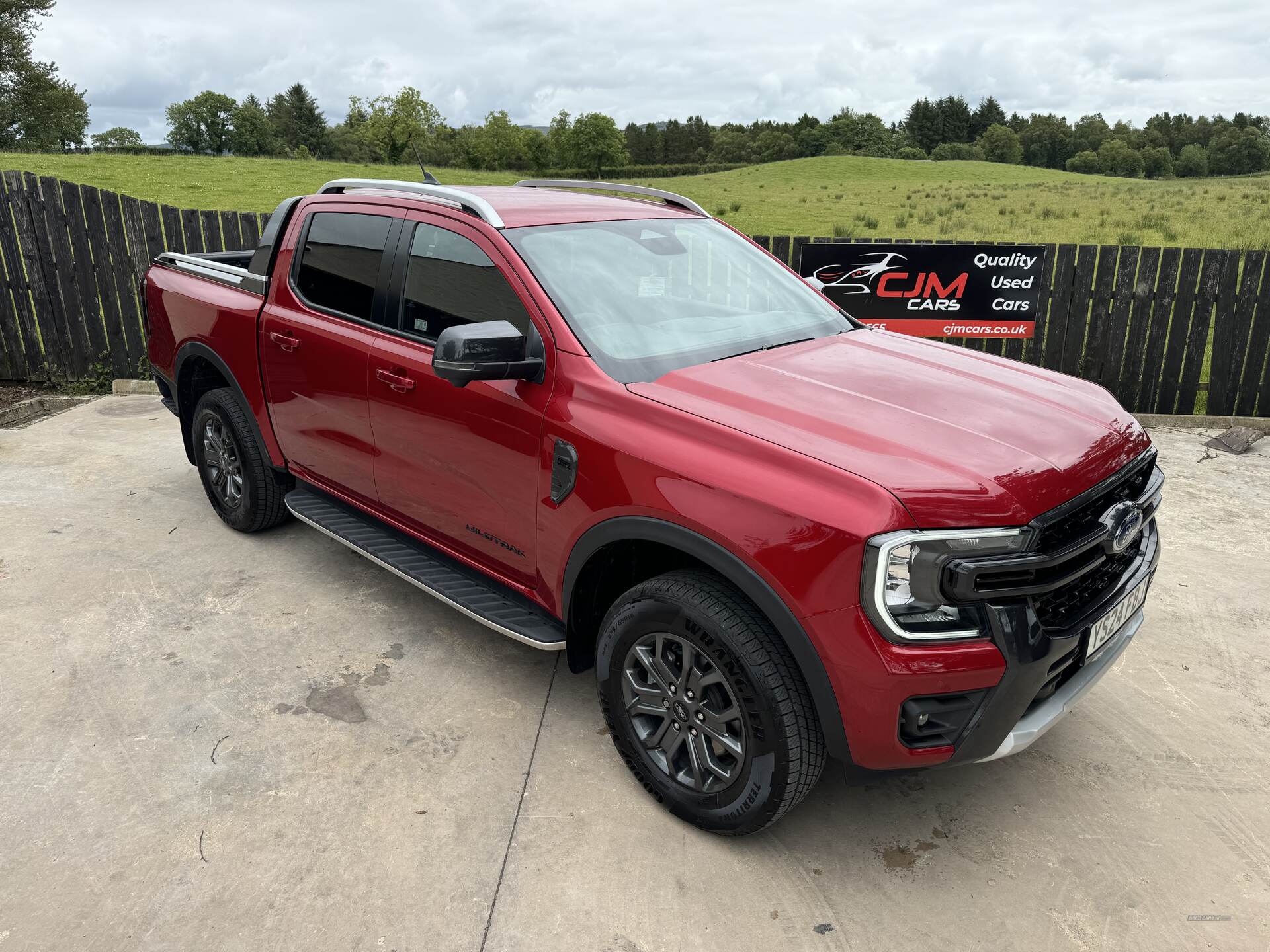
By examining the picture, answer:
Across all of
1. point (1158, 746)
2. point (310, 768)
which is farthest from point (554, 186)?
point (1158, 746)

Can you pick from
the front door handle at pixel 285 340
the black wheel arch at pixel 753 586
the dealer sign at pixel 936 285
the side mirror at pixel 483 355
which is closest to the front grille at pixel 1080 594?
the black wheel arch at pixel 753 586

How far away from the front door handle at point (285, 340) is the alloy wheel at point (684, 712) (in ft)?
7.60

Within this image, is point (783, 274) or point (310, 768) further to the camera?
point (783, 274)

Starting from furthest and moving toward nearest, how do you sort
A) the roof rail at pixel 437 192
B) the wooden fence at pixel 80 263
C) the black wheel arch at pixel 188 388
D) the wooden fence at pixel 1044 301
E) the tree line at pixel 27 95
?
the tree line at pixel 27 95
the wooden fence at pixel 80 263
the wooden fence at pixel 1044 301
the black wheel arch at pixel 188 388
the roof rail at pixel 437 192

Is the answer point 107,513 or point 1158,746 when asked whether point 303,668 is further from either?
point 1158,746

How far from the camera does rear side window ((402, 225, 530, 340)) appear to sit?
316cm

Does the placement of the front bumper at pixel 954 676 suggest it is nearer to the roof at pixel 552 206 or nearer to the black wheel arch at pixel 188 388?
the roof at pixel 552 206

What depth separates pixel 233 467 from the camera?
484 cm

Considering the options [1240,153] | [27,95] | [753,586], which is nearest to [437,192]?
[753,586]

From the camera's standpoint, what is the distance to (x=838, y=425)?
2.48 m

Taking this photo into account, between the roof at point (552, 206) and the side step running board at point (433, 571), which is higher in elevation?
the roof at point (552, 206)

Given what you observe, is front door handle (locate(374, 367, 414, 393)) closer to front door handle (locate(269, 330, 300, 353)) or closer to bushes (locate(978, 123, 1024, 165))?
front door handle (locate(269, 330, 300, 353))

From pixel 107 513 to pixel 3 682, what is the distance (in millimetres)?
1948

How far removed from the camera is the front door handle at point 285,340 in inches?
159
